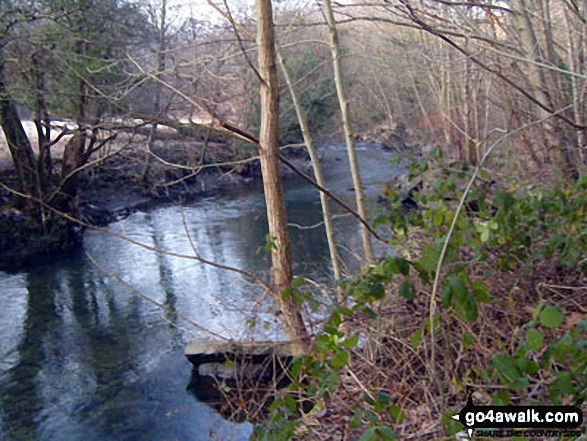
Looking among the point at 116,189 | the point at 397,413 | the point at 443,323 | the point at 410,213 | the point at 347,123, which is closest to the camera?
the point at 397,413

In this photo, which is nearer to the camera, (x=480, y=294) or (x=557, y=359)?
(x=557, y=359)

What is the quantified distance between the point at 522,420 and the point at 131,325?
756 cm

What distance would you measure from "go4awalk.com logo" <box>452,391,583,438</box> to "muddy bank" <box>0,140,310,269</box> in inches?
385

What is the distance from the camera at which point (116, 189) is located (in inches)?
715

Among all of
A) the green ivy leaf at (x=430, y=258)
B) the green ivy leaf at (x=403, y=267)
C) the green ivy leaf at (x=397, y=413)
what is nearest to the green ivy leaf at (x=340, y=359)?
the green ivy leaf at (x=397, y=413)

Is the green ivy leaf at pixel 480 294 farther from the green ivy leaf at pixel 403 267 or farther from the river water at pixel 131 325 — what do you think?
the river water at pixel 131 325

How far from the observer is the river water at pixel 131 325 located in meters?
6.44

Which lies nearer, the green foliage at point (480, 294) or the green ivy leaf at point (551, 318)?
the green ivy leaf at point (551, 318)

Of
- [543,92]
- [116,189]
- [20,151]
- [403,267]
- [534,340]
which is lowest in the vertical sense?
[116,189]

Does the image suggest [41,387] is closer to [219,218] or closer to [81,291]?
[81,291]

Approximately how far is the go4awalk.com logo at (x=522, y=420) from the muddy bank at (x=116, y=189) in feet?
32.1

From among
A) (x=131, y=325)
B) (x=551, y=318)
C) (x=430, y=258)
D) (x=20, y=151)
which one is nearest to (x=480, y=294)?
(x=430, y=258)

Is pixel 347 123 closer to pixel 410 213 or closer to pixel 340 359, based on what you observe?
pixel 410 213

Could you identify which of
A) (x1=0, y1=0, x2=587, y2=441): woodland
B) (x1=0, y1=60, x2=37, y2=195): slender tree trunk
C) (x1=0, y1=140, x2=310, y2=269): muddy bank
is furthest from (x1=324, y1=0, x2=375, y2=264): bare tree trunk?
(x1=0, y1=60, x2=37, y2=195): slender tree trunk
